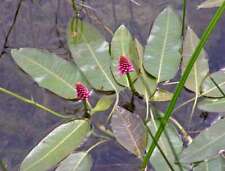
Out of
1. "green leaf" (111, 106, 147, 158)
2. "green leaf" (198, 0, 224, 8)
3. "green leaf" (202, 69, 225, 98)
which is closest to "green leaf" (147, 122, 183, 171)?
"green leaf" (111, 106, 147, 158)

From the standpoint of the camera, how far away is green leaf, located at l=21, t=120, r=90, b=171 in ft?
4.25

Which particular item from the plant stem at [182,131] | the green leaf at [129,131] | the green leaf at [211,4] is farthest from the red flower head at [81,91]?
the green leaf at [211,4]

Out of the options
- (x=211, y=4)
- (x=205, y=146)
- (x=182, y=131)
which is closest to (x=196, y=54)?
(x=205, y=146)

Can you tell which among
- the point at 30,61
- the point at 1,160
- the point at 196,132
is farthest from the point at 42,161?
the point at 196,132

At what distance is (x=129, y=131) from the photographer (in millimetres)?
1316

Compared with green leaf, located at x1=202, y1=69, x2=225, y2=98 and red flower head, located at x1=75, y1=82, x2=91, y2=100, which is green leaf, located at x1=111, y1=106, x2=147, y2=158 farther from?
green leaf, located at x1=202, y1=69, x2=225, y2=98

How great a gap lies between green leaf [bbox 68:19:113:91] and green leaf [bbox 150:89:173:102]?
0.10 m

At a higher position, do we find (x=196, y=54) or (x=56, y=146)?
(x=196, y=54)

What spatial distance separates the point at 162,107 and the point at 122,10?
299mm

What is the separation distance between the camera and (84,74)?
4.64 ft

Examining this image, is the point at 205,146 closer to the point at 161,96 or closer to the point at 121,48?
Result: the point at 161,96

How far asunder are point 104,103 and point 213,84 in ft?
0.82

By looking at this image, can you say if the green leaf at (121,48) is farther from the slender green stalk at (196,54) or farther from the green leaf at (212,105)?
the slender green stalk at (196,54)

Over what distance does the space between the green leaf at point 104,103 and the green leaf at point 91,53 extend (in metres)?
0.02
